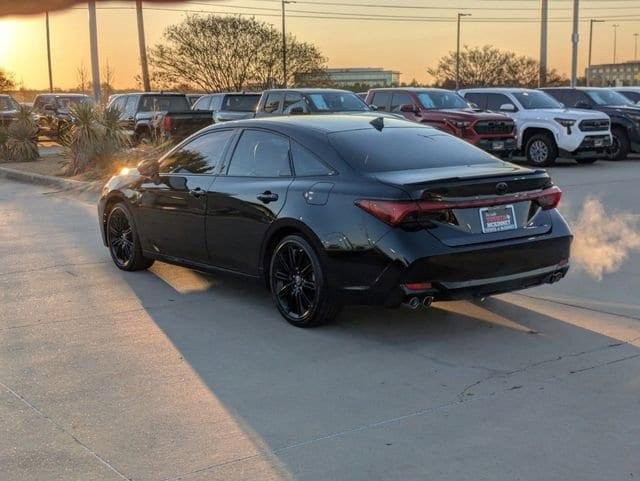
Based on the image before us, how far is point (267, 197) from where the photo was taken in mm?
6078

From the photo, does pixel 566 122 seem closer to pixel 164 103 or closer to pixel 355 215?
pixel 164 103

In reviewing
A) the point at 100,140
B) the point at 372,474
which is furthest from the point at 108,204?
the point at 100,140

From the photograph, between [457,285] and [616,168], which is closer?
[457,285]

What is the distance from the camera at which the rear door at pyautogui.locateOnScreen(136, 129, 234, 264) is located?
6805 mm

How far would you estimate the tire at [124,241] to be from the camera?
7746 mm

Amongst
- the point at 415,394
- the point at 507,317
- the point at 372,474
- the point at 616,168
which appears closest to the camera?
the point at 372,474

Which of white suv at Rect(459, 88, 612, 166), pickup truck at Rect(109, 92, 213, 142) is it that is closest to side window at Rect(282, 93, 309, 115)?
pickup truck at Rect(109, 92, 213, 142)

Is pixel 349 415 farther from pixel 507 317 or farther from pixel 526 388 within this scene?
pixel 507 317

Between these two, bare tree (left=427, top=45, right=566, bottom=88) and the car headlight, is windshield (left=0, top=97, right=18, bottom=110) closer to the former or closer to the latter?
the car headlight

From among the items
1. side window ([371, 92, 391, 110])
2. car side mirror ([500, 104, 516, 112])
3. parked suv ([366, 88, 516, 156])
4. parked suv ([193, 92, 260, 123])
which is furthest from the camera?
parked suv ([193, 92, 260, 123])

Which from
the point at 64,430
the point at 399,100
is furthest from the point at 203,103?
the point at 64,430

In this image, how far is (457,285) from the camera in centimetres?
528

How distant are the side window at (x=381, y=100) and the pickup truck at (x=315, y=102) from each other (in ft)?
4.77

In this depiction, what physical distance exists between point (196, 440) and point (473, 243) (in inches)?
94.1
